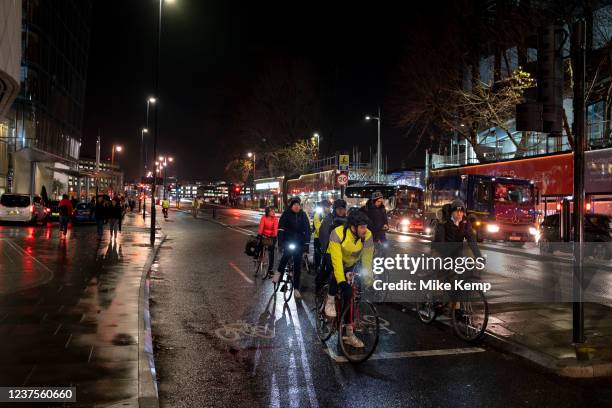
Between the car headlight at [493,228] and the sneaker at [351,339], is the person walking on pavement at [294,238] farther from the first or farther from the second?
the car headlight at [493,228]

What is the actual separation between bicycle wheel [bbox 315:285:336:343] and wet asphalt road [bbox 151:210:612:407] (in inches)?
5.0

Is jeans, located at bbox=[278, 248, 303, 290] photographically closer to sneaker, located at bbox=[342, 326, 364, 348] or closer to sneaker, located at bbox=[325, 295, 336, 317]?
sneaker, located at bbox=[325, 295, 336, 317]

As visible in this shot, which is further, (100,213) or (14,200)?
(14,200)

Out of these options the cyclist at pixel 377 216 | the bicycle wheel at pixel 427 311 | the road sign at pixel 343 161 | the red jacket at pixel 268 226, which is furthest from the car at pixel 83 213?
the bicycle wheel at pixel 427 311

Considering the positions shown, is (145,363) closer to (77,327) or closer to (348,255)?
(77,327)

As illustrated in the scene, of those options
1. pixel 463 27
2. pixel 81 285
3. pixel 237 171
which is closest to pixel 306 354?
pixel 81 285

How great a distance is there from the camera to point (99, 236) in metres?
20.7

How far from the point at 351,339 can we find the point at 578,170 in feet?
11.3

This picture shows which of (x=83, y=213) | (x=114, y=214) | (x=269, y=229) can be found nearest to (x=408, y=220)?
(x=114, y=214)

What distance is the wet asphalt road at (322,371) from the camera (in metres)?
5.05

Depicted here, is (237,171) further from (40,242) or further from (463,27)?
(40,242)

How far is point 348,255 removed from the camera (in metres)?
6.39

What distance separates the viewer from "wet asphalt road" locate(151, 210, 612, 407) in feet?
16.6

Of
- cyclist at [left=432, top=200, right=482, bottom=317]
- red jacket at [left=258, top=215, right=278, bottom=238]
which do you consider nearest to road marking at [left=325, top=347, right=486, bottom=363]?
cyclist at [left=432, top=200, right=482, bottom=317]
